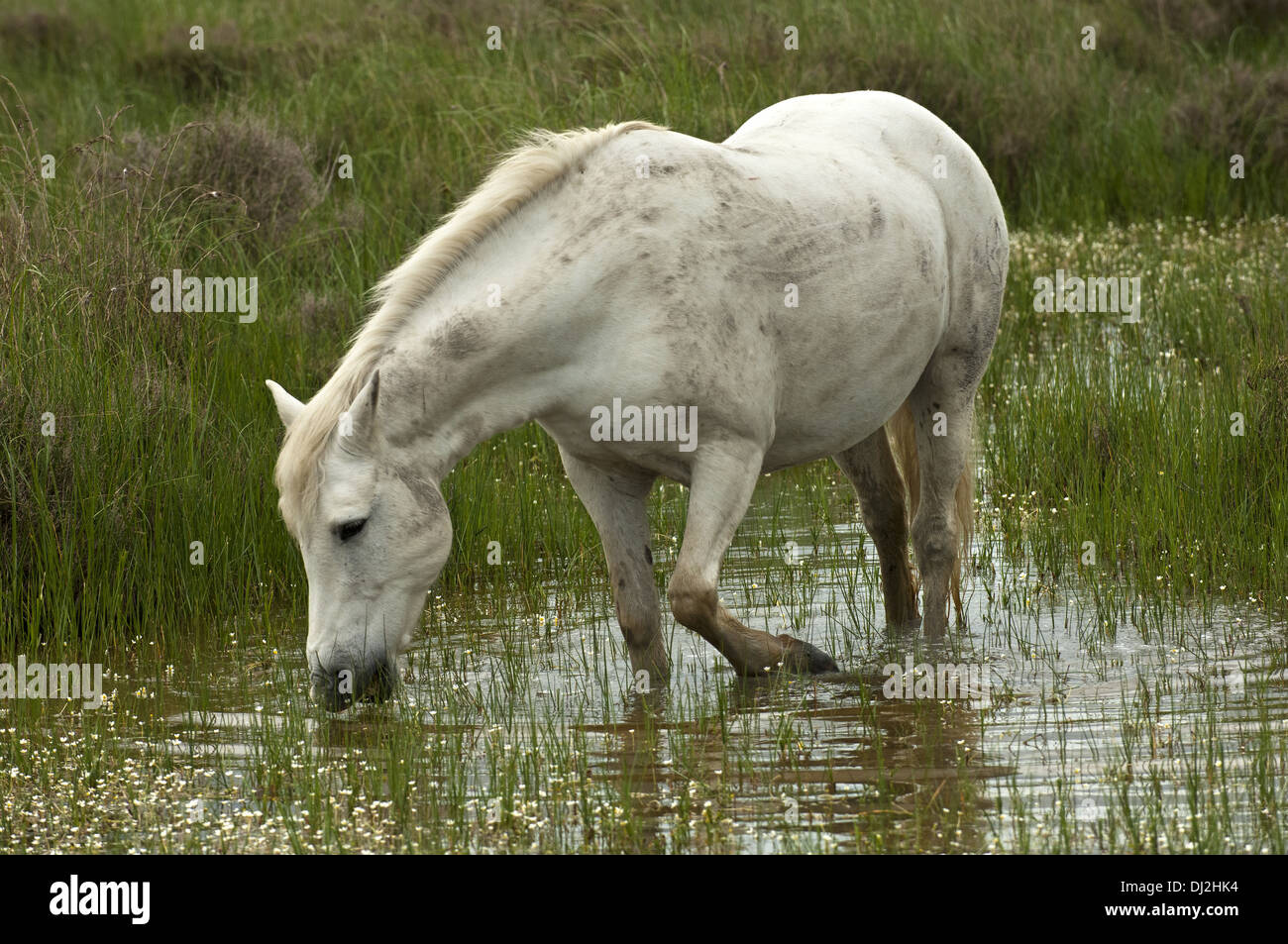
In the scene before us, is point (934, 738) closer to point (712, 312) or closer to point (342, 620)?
point (712, 312)

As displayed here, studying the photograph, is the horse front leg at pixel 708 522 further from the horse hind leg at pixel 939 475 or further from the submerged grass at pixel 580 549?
the horse hind leg at pixel 939 475

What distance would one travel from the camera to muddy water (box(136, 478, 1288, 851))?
455cm

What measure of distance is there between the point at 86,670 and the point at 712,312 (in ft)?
9.24

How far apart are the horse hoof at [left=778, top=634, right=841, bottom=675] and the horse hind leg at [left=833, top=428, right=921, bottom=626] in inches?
42.9

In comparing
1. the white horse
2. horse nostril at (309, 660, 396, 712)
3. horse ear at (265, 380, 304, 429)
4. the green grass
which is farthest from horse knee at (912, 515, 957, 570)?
horse ear at (265, 380, 304, 429)

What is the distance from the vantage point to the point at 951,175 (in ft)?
22.9

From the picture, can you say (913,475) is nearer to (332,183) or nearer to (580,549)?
(580,549)

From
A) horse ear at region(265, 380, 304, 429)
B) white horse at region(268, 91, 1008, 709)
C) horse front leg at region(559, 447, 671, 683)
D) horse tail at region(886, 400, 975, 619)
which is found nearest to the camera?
white horse at region(268, 91, 1008, 709)

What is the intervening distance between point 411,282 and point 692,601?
1.42 meters

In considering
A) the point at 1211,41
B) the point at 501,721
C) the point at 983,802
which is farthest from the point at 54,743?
the point at 1211,41

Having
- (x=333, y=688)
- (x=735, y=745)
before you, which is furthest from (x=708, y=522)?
(x=333, y=688)

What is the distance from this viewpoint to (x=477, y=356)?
5.52 metres

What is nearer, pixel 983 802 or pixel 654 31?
pixel 983 802

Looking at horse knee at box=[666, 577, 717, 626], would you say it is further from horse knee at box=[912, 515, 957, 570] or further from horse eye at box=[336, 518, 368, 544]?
horse knee at box=[912, 515, 957, 570]
